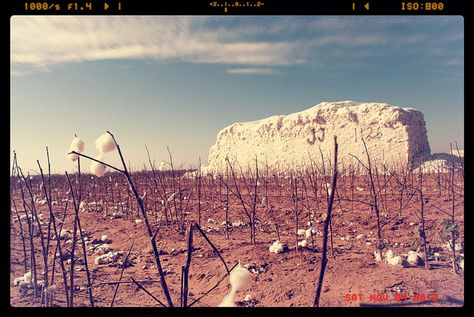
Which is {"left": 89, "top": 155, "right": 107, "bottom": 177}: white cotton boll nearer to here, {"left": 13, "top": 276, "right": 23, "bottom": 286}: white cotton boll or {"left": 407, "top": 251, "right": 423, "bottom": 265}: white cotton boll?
{"left": 13, "top": 276, "right": 23, "bottom": 286}: white cotton boll

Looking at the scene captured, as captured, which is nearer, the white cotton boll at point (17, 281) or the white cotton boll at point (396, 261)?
the white cotton boll at point (396, 261)

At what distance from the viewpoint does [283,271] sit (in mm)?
2846

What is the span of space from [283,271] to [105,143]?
231 cm

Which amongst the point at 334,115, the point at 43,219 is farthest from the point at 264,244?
the point at 334,115

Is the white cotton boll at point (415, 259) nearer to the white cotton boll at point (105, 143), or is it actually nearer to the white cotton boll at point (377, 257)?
the white cotton boll at point (377, 257)

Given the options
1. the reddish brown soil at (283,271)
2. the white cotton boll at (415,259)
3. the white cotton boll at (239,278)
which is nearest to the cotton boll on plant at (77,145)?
the white cotton boll at (239,278)

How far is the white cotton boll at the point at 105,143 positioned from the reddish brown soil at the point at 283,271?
66.4 inches

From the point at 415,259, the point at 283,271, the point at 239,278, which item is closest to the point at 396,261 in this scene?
the point at 415,259

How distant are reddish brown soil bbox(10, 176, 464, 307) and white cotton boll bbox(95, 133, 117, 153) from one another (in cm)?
169

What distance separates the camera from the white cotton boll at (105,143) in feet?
3.16
